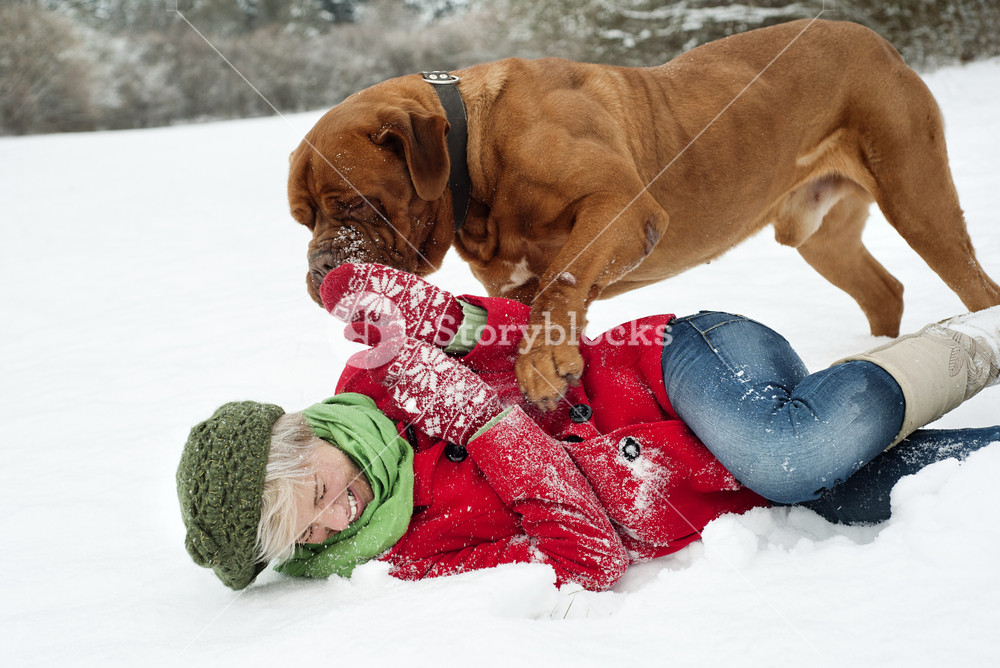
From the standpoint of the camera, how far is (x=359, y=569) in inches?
73.3

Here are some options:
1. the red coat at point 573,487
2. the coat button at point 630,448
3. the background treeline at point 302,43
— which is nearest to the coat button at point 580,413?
the red coat at point 573,487

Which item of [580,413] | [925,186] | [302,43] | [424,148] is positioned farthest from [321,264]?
[302,43]

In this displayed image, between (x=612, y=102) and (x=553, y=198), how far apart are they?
2.14ft

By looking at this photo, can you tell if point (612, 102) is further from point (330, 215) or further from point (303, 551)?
point (303, 551)

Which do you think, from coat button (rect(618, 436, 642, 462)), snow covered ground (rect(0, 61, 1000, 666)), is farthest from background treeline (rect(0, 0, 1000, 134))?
coat button (rect(618, 436, 642, 462))

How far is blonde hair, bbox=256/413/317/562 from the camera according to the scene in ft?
6.01

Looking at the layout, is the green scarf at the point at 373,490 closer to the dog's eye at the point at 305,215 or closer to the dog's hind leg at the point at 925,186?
the dog's eye at the point at 305,215

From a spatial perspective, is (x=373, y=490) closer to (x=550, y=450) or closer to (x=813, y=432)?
(x=550, y=450)

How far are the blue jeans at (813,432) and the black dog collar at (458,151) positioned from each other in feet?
3.40

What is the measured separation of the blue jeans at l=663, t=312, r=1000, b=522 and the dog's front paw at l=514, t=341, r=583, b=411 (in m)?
0.32

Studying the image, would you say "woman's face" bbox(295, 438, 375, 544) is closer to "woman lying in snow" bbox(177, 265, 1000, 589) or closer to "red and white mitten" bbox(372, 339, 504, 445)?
"woman lying in snow" bbox(177, 265, 1000, 589)

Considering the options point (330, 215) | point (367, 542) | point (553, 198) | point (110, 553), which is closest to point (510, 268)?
point (553, 198)

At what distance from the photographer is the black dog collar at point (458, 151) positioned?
2582mm

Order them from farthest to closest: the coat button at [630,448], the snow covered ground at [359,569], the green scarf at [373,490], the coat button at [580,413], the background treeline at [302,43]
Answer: the background treeline at [302,43] < the coat button at [580,413] < the coat button at [630,448] < the green scarf at [373,490] < the snow covered ground at [359,569]
